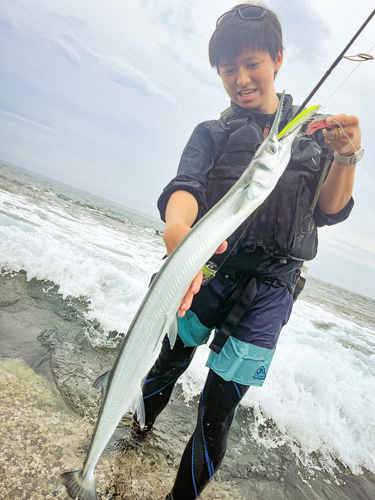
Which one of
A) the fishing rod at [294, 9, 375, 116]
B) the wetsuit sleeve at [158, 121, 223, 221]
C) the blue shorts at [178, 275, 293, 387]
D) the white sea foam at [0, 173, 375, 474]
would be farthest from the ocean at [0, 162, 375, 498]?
the fishing rod at [294, 9, 375, 116]

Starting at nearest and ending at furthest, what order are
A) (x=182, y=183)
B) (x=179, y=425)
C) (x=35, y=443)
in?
1. (x=182, y=183)
2. (x=35, y=443)
3. (x=179, y=425)

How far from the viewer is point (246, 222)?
1.88 metres

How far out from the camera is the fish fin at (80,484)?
1.35 m

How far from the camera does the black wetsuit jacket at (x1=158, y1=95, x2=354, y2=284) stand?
6.02 ft

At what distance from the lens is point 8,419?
2107mm

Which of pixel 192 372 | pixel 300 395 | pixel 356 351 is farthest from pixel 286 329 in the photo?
pixel 192 372

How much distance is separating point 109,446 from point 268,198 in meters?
2.23

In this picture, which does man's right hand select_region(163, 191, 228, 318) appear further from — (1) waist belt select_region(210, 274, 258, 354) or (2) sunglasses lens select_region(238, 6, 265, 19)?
(2) sunglasses lens select_region(238, 6, 265, 19)

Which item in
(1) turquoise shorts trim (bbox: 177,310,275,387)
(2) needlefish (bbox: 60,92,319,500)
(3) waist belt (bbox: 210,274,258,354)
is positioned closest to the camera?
(2) needlefish (bbox: 60,92,319,500)

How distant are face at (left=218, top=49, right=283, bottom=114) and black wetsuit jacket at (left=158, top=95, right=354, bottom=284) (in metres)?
0.19

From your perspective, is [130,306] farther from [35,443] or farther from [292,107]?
[292,107]

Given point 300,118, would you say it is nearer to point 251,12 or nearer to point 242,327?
point 242,327

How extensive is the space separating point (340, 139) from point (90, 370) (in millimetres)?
3194

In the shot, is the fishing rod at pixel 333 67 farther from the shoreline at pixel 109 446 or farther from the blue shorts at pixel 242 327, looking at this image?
the shoreline at pixel 109 446
